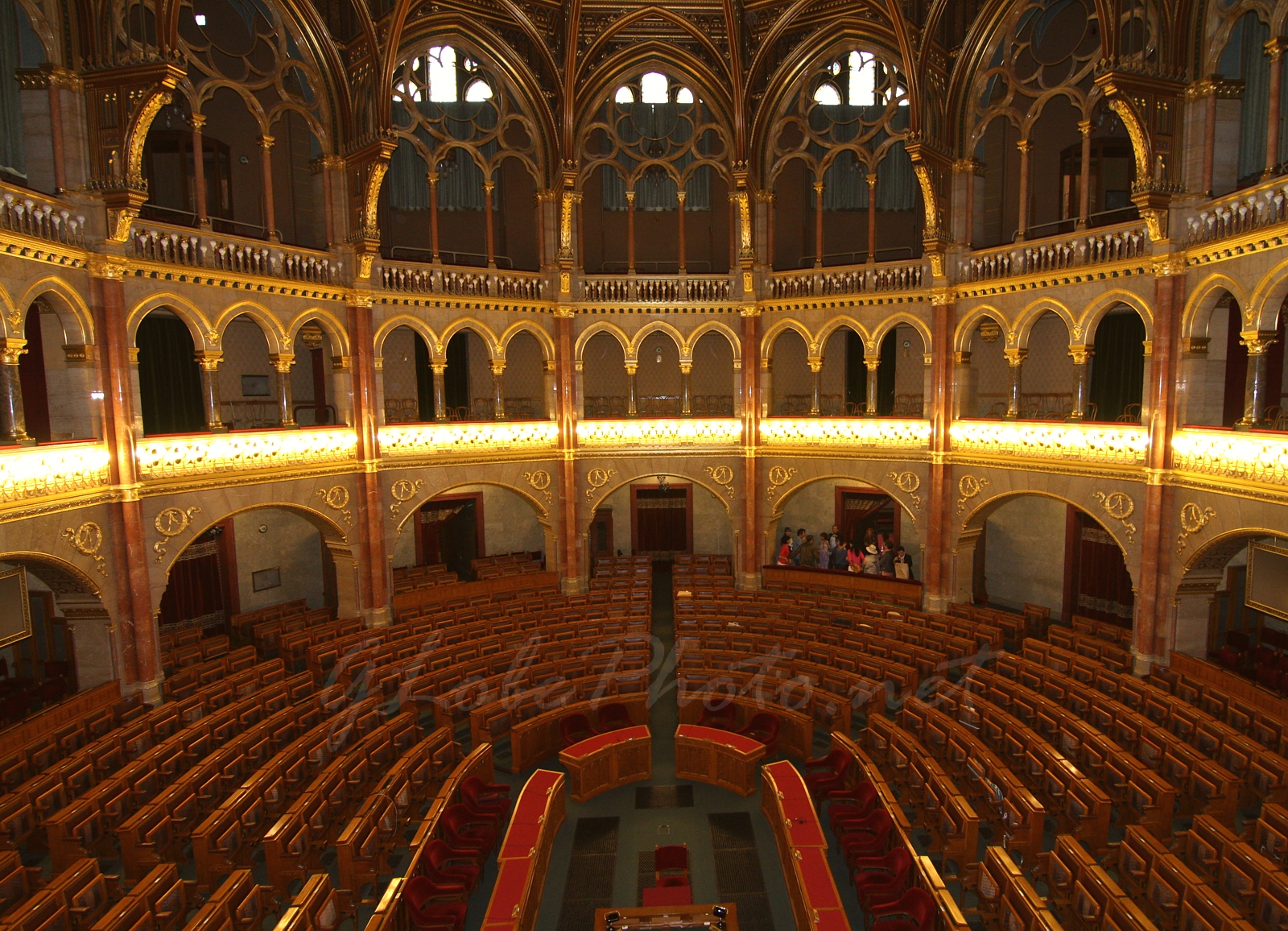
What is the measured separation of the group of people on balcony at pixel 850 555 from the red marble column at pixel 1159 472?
21.0 feet

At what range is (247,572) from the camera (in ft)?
73.5

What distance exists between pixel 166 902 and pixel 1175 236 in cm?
2019

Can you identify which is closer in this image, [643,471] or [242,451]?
[242,451]

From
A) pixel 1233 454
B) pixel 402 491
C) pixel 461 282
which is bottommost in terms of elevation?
pixel 402 491

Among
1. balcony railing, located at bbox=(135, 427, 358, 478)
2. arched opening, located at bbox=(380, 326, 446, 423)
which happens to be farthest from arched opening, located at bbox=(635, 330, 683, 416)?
balcony railing, located at bbox=(135, 427, 358, 478)

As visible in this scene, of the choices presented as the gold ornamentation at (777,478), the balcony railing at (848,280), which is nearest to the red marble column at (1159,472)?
the balcony railing at (848,280)

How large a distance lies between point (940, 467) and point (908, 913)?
13.0m

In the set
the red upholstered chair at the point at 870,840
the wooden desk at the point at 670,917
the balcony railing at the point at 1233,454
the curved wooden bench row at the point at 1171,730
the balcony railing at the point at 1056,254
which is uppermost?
the balcony railing at the point at 1056,254

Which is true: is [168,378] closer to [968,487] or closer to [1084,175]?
[968,487]

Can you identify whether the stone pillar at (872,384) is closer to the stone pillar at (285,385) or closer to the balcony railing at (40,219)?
the stone pillar at (285,385)

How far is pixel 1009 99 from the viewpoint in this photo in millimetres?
19125

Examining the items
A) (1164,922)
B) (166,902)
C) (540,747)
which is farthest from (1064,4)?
(166,902)

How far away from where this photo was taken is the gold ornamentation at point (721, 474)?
76.4ft

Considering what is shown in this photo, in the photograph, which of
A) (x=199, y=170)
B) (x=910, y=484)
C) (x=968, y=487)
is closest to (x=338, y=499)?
(x=199, y=170)
